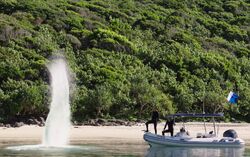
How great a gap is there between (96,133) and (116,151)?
13733 mm

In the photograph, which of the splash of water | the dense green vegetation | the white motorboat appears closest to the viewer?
the splash of water

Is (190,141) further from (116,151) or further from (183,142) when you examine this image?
Result: (116,151)

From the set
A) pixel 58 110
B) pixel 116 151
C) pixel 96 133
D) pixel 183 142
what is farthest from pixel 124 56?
pixel 116 151

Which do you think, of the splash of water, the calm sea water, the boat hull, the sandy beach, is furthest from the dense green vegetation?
the calm sea water

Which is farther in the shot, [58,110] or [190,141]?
[190,141]

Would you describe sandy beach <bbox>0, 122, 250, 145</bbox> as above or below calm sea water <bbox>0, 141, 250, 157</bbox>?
above

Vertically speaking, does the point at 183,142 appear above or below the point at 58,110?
below

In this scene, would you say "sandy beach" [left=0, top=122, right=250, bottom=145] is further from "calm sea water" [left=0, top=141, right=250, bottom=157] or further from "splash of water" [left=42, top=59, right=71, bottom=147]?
"calm sea water" [left=0, top=141, right=250, bottom=157]

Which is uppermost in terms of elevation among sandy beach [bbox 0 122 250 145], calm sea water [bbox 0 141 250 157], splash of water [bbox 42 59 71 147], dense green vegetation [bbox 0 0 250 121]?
dense green vegetation [bbox 0 0 250 121]

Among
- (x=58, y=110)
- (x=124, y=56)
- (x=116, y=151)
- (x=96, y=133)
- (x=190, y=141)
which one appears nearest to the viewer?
(x=116, y=151)

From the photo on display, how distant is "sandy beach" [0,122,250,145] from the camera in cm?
4097

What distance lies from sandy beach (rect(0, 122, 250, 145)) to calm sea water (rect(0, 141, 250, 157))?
5.31 m

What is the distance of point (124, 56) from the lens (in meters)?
72.1

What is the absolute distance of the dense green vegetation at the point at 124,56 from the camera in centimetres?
5491
